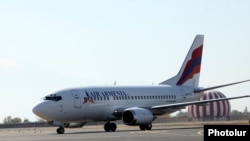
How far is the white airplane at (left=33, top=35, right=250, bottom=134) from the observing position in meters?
48.9

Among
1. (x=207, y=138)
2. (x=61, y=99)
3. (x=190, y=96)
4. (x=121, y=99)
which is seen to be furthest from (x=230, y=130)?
(x=190, y=96)

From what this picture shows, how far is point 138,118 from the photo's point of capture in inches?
1966

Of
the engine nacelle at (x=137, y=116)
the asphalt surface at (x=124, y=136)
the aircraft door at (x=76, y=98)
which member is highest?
the aircraft door at (x=76, y=98)

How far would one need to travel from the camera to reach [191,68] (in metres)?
60.3

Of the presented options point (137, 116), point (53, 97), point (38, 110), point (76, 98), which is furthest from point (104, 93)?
point (38, 110)

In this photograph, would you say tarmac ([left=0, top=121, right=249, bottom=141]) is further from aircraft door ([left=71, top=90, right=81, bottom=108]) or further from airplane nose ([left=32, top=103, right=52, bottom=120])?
aircraft door ([left=71, top=90, right=81, bottom=108])

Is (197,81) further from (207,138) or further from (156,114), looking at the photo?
(207,138)

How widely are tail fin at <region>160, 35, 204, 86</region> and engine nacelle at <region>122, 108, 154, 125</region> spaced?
8.95m

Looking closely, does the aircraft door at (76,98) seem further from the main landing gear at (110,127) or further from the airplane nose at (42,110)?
the main landing gear at (110,127)

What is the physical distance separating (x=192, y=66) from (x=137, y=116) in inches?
479

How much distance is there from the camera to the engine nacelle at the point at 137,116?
4991cm

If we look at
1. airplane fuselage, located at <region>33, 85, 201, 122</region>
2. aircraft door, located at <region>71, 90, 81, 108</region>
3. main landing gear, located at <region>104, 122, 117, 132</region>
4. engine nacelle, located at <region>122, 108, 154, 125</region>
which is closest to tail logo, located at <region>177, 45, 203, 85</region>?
airplane fuselage, located at <region>33, 85, 201, 122</region>

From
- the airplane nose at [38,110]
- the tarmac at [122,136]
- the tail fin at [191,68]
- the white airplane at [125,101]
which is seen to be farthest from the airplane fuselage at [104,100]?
the tarmac at [122,136]

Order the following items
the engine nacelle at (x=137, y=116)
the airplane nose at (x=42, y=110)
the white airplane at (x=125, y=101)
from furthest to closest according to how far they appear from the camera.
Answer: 1. the engine nacelle at (x=137, y=116)
2. the white airplane at (x=125, y=101)
3. the airplane nose at (x=42, y=110)
